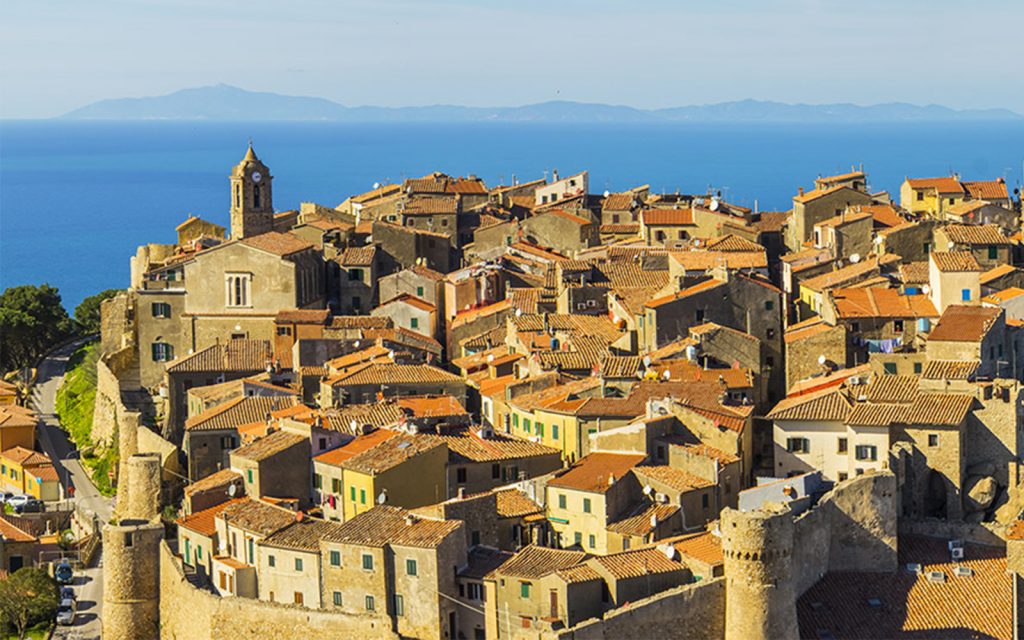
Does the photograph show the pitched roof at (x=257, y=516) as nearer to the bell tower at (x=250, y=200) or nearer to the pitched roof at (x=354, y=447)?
the pitched roof at (x=354, y=447)

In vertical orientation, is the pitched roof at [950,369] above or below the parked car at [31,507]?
above

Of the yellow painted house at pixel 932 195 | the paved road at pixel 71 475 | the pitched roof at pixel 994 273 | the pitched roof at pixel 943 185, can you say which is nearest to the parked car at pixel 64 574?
the paved road at pixel 71 475

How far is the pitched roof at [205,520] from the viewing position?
1577 inches

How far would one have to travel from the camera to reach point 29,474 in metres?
51.9

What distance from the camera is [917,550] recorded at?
1473 inches

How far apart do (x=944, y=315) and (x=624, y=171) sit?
126 metres

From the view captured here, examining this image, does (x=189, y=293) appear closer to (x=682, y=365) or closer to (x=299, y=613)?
(x=682, y=365)

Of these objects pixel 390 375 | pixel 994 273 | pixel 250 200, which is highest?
pixel 250 200

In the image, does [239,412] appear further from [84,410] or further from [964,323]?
[964,323]

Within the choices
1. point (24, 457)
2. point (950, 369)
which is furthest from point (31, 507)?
point (950, 369)

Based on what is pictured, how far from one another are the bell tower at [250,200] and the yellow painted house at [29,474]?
10717 millimetres

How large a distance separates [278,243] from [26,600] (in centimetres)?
1576

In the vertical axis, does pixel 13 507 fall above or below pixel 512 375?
below

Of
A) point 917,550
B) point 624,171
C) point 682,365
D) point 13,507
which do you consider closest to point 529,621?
point 917,550
